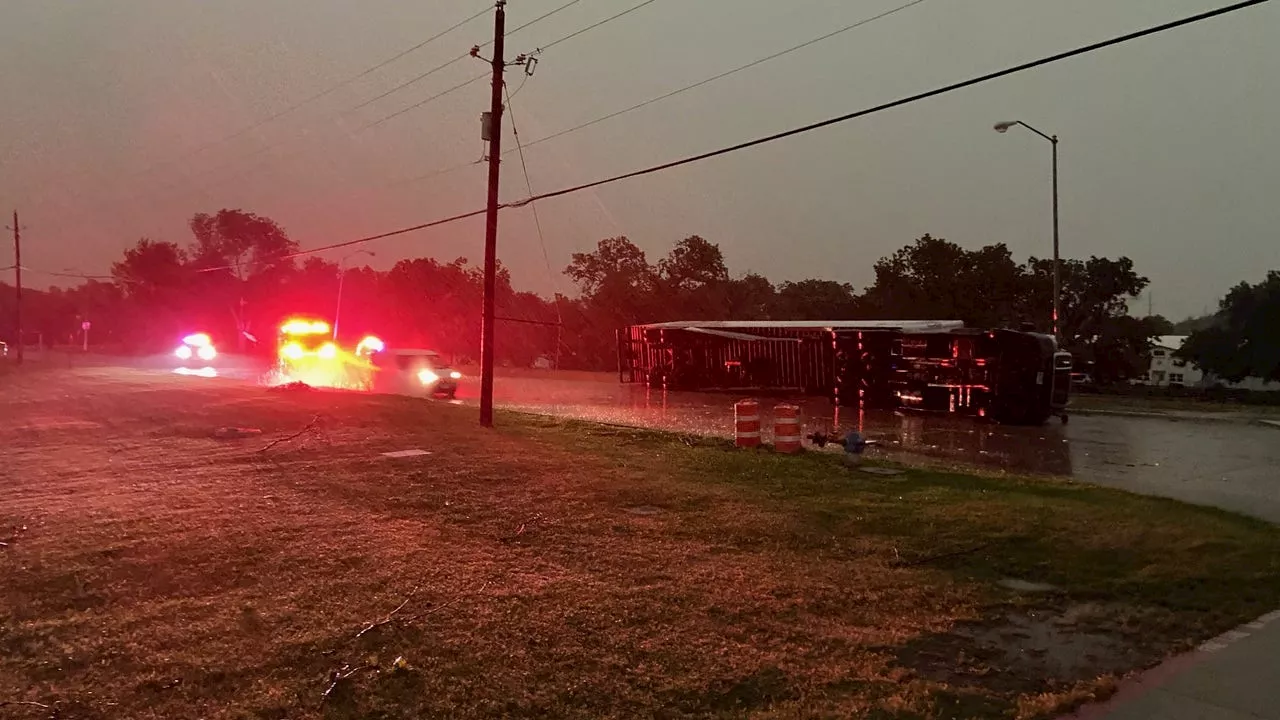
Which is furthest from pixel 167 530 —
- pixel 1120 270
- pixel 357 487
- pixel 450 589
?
pixel 1120 270

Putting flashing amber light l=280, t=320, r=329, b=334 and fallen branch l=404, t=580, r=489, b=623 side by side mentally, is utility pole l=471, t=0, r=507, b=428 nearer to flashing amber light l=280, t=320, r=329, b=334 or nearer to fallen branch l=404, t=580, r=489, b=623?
fallen branch l=404, t=580, r=489, b=623

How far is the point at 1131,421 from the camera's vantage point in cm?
2439

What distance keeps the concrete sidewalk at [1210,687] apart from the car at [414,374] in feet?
89.3

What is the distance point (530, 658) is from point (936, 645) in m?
2.70

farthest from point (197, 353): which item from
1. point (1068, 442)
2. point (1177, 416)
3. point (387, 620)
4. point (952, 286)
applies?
point (387, 620)

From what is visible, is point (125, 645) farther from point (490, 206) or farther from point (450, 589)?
point (490, 206)

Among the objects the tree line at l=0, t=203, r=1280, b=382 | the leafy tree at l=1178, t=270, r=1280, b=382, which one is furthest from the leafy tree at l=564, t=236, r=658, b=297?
the leafy tree at l=1178, t=270, r=1280, b=382

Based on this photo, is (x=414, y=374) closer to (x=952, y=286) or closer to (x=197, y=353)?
(x=952, y=286)

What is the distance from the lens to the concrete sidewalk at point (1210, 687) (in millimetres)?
4738

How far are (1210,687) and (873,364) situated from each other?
22161 mm

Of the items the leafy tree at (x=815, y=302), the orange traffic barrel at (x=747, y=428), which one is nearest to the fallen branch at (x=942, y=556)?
the orange traffic barrel at (x=747, y=428)

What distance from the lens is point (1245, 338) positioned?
149ft

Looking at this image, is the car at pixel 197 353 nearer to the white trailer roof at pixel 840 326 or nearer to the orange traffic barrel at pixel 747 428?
the white trailer roof at pixel 840 326

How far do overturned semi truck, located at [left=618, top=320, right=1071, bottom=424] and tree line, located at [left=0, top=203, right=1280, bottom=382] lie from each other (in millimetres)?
6195
